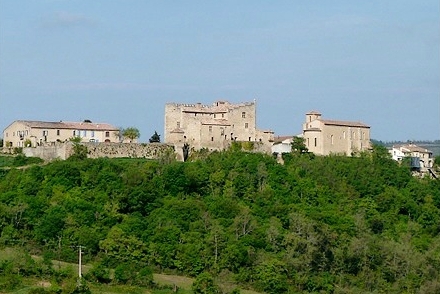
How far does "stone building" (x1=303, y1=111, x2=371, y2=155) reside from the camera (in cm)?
4884

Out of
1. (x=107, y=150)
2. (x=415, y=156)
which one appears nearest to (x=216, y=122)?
(x=107, y=150)

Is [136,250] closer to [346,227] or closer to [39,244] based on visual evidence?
[39,244]

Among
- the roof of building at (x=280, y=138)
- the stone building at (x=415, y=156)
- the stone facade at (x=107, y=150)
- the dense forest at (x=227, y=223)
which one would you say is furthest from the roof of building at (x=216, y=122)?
the stone building at (x=415, y=156)

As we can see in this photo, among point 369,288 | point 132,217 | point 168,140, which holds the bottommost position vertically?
point 369,288

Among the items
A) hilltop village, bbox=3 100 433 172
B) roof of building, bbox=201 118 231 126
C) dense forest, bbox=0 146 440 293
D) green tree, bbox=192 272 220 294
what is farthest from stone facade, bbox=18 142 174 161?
green tree, bbox=192 272 220 294

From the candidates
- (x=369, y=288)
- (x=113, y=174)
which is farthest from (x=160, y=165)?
(x=369, y=288)

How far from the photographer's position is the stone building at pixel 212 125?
46.8m

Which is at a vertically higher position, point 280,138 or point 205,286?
point 280,138

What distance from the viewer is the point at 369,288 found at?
36.7 meters

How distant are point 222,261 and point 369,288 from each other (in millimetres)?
5596

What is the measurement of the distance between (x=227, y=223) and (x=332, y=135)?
1216cm

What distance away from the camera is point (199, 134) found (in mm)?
46625

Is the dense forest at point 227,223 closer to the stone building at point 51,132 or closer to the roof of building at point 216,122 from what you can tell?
the roof of building at point 216,122

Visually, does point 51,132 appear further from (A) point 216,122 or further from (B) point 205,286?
(B) point 205,286
